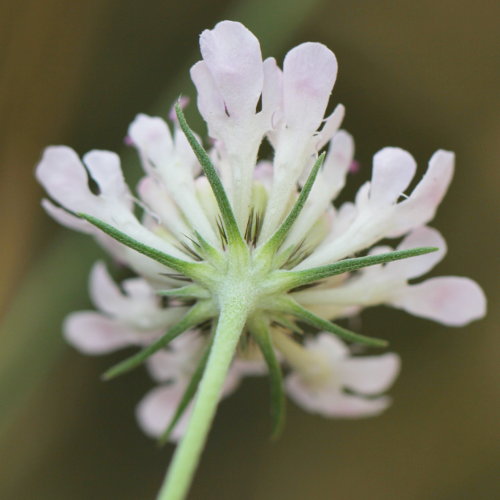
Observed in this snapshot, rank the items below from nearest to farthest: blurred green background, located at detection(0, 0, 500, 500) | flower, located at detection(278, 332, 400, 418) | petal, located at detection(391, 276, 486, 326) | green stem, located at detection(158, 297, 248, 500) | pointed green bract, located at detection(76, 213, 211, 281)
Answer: green stem, located at detection(158, 297, 248, 500)
pointed green bract, located at detection(76, 213, 211, 281)
petal, located at detection(391, 276, 486, 326)
flower, located at detection(278, 332, 400, 418)
blurred green background, located at detection(0, 0, 500, 500)

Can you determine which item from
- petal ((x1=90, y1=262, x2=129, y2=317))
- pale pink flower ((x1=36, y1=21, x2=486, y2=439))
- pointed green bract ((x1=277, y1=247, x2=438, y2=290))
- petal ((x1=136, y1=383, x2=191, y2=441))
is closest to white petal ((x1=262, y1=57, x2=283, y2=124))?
pale pink flower ((x1=36, y1=21, x2=486, y2=439))

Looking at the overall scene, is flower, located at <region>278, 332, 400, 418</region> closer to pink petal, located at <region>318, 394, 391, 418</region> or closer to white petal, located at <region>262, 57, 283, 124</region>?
pink petal, located at <region>318, 394, 391, 418</region>

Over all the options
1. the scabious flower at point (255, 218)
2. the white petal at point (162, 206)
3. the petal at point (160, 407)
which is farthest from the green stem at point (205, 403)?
the petal at point (160, 407)

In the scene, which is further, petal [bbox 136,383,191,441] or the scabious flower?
petal [bbox 136,383,191,441]

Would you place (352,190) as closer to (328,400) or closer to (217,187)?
(328,400)

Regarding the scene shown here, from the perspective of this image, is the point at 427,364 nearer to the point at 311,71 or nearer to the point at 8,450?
the point at 8,450

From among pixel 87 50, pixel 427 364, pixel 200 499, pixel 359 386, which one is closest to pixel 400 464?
pixel 427 364
